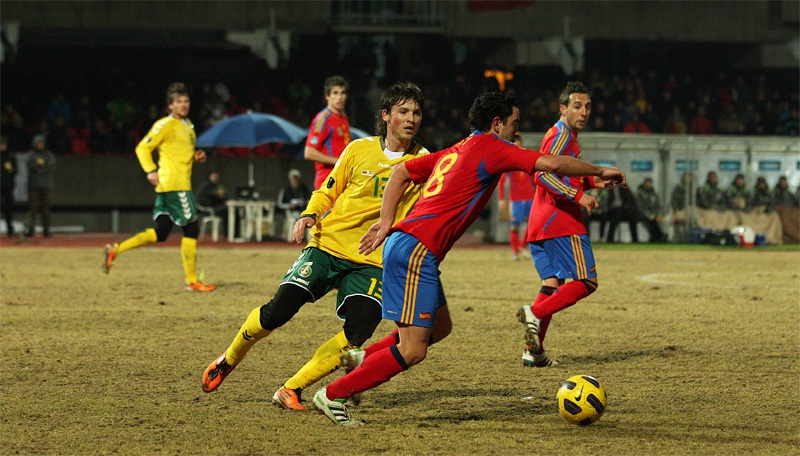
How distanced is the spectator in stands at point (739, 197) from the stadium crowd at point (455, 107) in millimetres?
6558

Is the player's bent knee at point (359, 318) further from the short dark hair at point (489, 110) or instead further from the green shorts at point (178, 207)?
the green shorts at point (178, 207)

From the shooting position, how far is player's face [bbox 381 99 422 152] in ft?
20.5

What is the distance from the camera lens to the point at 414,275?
224 inches

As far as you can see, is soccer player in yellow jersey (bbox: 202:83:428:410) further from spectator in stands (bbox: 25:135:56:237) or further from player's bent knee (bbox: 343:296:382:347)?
spectator in stands (bbox: 25:135:56:237)

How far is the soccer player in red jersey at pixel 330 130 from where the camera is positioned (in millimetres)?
10867

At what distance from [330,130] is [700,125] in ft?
73.7

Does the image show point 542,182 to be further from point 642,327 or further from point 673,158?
point 673,158

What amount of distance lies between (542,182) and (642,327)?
2927 millimetres

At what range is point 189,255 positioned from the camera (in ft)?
41.4

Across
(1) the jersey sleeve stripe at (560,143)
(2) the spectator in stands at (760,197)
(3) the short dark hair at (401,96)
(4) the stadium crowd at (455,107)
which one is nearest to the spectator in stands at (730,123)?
(4) the stadium crowd at (455,107)

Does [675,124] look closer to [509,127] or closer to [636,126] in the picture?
[636,126]

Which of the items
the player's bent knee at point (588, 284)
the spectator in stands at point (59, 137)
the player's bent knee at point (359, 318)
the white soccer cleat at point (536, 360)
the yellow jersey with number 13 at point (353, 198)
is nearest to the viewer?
the player's bent knee at point (359, 318)

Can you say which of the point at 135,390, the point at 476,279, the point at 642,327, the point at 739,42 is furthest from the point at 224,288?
the point at 739,42

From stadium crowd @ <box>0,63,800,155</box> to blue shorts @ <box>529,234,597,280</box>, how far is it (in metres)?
20.1
